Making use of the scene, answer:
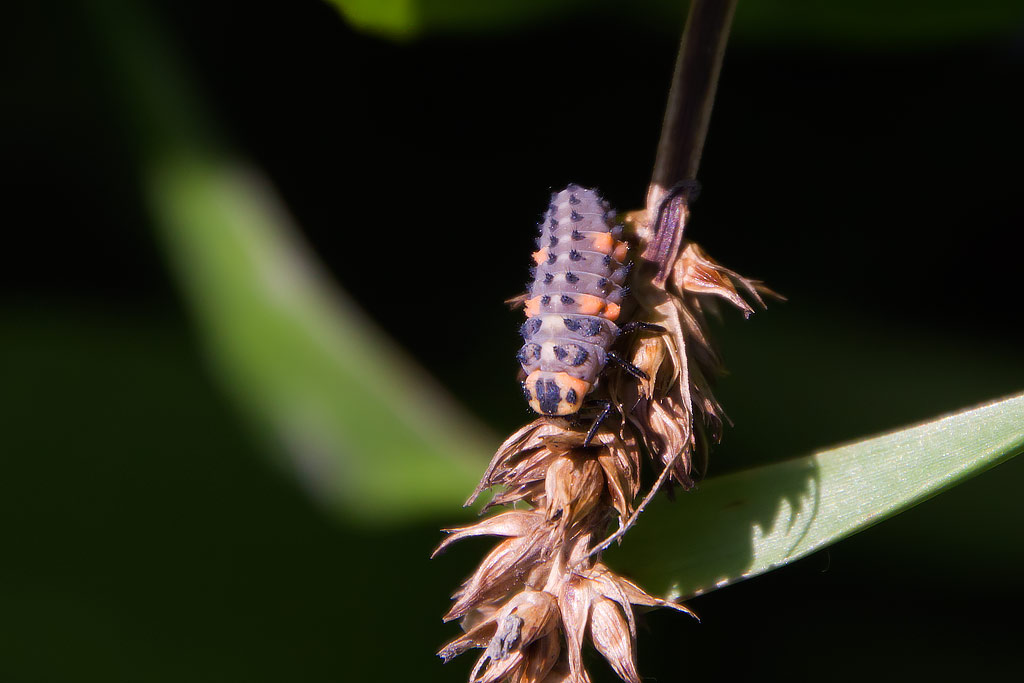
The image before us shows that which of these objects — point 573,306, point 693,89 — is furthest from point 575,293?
point 693,89

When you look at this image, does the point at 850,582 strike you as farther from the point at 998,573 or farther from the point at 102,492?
the point at 102,492

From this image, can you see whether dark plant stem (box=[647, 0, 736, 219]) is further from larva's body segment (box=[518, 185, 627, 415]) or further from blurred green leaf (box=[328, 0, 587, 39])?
blurred green leaf (box=[328, 0, 587, 39])

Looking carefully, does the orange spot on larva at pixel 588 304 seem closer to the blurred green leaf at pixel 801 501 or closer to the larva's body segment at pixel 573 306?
the larva's body segment at pixel 573 306

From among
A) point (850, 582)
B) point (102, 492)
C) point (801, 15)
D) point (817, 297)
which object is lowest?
point (102, 492)

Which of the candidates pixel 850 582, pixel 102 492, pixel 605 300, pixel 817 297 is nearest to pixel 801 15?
pixel 817 297

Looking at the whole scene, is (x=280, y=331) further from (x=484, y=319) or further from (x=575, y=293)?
(x=575, y=293)

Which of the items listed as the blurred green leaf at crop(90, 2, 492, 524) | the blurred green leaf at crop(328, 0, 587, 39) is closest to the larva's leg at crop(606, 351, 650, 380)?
the blurred green leaf at crop(90, 2, 492, 524)
